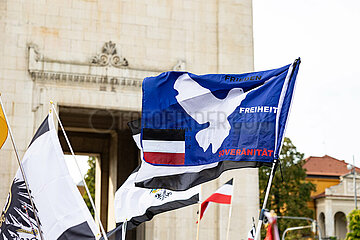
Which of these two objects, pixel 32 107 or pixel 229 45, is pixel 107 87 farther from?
pixel 229 45

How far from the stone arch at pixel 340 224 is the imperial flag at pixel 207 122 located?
83766 mm

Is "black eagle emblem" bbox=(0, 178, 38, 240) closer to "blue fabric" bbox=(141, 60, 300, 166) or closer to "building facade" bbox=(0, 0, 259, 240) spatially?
"blue fabric" bbox=(141, 60, 300, 166)

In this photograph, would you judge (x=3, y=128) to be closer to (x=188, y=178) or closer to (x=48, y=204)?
(x=48, y=204)

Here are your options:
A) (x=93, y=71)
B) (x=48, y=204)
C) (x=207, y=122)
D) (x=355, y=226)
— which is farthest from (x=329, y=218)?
(x=207, y=122)

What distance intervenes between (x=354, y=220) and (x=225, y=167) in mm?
36521

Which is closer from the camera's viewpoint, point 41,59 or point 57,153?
point 57,153

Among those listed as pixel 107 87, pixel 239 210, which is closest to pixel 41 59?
pixel 107 87

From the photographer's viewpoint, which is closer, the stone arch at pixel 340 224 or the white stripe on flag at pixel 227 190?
the white stripe on flag at pixel 227 190

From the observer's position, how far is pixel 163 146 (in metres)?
11.4

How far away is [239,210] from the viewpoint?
22.3 metres

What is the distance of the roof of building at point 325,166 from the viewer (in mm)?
99006

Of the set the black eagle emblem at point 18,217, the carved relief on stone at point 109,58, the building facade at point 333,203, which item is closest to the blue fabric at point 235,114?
the black eagle emblem at point 18,217

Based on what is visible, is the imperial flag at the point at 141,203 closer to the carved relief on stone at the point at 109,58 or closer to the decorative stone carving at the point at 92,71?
the decorative stone carving at the point at 92,71

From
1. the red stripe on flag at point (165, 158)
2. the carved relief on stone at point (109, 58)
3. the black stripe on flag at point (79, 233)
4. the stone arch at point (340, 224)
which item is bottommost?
the stone arch at point (340, 224)
